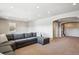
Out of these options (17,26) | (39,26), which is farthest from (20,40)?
(39,26)

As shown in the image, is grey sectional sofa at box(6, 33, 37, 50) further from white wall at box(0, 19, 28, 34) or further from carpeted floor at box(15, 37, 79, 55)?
white wall at box(0, 19, 28, 34)

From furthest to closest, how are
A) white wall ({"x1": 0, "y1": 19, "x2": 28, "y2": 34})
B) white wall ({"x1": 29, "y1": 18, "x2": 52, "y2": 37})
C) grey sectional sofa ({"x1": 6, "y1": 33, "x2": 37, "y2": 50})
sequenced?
white wall ({"x1": 0, "y1": 19, "x2": 28, "y2": 34}) → white wall ({"x1": 29, "y1": 18, "x2": 52, "y2": 37}) → grey sectional sofa ({"x1": 6, "y1": 33, "x2": 37, "y2": 50})

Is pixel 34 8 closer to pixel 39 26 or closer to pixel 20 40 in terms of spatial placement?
pixel 39 26

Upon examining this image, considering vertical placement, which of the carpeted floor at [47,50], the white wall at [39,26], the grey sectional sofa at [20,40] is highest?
the white wall at [39,26]

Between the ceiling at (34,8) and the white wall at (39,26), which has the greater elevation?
the ceiling at (34,8)

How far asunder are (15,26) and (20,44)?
166cm

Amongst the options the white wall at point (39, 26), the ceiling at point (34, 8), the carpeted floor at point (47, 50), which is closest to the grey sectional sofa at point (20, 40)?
the carpeted floor at point (47, 50)

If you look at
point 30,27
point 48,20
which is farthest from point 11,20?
point 48,20

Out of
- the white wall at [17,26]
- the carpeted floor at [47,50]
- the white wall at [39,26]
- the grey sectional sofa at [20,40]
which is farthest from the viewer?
the white wall at [17,26]

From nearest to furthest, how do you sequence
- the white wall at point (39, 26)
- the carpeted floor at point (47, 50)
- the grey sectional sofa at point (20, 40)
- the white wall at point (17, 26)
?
the carpeted floor at point (47, 50), the grey sectional sofa at point (20, 40), the white wall at point (39, 26), the white wall at point (17, 26)

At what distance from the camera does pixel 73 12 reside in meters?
4.40

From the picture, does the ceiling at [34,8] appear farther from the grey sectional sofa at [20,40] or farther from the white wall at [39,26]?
the grey sectional sofa at [20,40]

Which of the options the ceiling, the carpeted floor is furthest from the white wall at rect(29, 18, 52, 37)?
the carpeted floor
